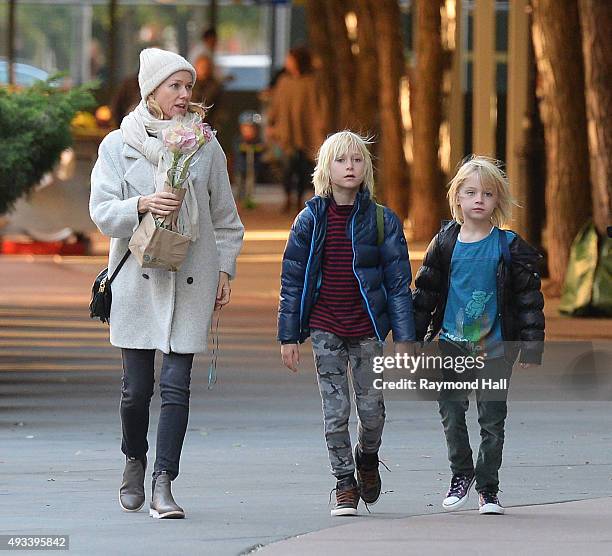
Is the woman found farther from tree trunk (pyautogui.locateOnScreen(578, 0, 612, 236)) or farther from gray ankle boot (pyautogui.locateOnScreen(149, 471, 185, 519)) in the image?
tree trunk (pyautogui.locateOnScreen(578, 0, 612, 236))

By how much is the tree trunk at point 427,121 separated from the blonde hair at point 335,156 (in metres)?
18.7

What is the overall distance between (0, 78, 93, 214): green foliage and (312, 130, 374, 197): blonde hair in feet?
12.7

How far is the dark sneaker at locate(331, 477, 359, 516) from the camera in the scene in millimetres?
7211

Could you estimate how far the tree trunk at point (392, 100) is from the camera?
29.1 metres

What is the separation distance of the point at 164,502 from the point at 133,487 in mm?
242

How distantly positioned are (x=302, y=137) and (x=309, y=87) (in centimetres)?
91

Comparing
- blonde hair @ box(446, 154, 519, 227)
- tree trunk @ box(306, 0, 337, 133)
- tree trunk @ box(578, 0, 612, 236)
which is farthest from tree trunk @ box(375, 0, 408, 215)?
blonde hair @ box(446, 154, 519, 227)

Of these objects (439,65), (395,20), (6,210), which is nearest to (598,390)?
(6,210)

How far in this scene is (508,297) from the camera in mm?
7172

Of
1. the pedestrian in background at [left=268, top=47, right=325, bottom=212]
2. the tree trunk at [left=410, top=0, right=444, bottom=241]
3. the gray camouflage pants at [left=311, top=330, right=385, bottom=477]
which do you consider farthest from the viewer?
the pedestrian in background at [left=268, top=47, right=325, bottom=212]

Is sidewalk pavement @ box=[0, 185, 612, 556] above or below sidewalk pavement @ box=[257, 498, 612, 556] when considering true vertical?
below

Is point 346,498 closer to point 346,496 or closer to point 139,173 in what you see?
point 346,496

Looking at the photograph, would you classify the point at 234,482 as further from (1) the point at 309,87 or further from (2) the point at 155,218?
(1) the point at 309,87

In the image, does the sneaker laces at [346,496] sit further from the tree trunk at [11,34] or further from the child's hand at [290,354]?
the tree trunk at [11,34]
